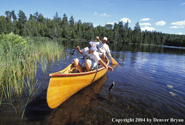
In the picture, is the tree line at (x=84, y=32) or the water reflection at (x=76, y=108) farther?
the tree line at (x=84, y=32)

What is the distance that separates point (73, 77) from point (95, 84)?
197 cm

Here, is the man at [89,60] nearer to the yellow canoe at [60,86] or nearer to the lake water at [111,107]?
the yellow canoe at [60,86]

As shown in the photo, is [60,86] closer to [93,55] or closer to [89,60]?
[89,60]

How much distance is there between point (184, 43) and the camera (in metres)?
69.2

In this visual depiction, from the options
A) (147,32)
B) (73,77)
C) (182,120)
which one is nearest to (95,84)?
(73,77)

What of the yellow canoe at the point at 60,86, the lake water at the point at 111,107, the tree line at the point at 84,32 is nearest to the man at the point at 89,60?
the yellow canoe at the point at 60,86

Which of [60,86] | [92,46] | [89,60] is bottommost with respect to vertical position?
[60,86]

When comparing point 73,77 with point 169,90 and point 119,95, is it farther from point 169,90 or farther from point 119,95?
point 169,90

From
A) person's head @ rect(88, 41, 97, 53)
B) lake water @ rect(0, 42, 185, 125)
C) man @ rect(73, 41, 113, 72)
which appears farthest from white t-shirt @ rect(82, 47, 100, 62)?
lake water @ rect(0, 42, 185, 125)

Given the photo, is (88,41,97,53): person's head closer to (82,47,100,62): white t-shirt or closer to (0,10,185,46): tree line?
(82,47,100,62): white t-shirt

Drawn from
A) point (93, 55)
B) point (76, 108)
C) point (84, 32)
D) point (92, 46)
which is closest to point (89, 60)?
point (93, 55)

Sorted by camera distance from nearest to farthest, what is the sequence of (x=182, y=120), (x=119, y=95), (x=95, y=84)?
1. (x=182, y=120)
2. (x=119, y=95)
3. (x=95, y=84)

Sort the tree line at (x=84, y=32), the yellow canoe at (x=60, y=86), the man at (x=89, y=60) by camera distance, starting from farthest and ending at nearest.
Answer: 1. the tree line at (x=84, y=32)
2. the man at (x=89, y=60)
3. the yellow canoe at (x=60, y=86)

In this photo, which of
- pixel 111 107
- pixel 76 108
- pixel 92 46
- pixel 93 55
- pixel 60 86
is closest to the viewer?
pixel 60 86
